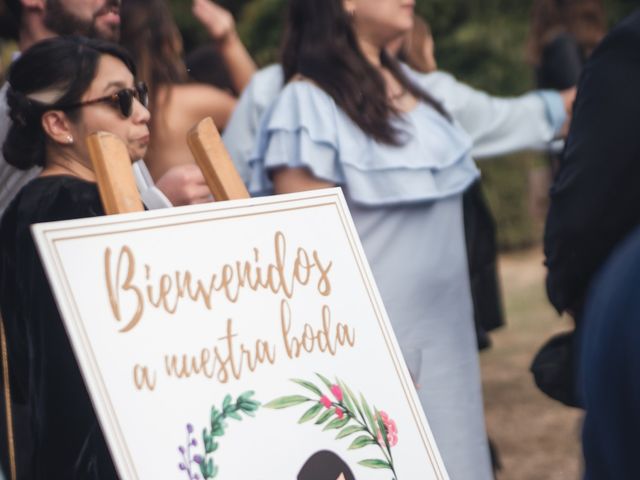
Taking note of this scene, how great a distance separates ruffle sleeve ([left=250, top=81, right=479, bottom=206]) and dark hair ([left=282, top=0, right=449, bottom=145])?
0.08 ft

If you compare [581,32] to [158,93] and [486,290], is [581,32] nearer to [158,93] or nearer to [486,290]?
[486,290]

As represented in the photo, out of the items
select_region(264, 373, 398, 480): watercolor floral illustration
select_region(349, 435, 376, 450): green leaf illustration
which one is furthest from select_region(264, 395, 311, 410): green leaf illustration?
select_region(349, 435, 376, 450): green leaf illustration

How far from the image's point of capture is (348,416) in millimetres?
1790

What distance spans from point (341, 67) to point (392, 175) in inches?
12.5

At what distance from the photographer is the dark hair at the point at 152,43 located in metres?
3.12

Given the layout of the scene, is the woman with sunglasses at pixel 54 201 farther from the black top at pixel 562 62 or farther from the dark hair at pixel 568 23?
the dark hair at pixel 568 23

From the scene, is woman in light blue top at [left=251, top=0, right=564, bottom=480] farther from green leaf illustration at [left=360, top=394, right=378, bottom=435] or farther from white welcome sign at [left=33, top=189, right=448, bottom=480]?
green leaf illustration at [left=360, top=394, right=378, bottom=435]

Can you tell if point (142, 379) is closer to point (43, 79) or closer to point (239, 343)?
point (239, 343)

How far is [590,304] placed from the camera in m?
1.80

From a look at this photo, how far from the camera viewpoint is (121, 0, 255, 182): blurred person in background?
9.80ft

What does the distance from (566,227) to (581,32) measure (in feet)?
9.24

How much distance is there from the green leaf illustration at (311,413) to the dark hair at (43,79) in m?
0.72

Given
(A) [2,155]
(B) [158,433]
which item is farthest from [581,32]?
(B) [158,433]

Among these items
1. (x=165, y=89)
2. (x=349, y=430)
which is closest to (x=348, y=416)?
(x=349, y=430)
